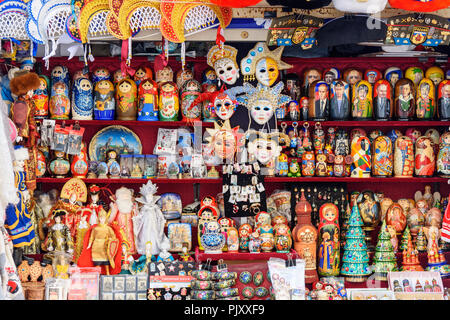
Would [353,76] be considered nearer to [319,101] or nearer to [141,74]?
[319,101]

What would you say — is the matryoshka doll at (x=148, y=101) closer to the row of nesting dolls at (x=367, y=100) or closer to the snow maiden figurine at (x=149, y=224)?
the snow maiden figurine at (x=149, y=224)

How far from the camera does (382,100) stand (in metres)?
6.52

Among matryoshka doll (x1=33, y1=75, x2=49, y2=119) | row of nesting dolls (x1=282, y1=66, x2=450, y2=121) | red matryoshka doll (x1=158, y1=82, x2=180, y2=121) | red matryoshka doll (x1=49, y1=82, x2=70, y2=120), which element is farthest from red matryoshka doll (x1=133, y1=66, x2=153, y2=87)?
row of nesting dolls (x1=282, y1=66, x2=450, y2=121)

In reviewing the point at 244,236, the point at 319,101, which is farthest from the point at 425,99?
the point at 244,236

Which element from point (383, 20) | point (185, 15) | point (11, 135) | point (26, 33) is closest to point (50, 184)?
point (11, 135)

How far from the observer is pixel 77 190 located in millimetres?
6480

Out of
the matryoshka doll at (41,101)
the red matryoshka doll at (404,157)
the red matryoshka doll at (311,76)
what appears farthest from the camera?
the red matryoshka doll at (311,76)

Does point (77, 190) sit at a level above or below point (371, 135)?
below

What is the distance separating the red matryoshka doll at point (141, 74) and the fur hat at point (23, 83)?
109 cm

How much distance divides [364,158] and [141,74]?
7.49 feet

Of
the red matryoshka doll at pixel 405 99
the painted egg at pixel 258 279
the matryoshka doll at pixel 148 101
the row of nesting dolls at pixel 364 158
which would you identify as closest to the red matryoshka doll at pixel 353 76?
the red matryoshka doll at pixel 405 99

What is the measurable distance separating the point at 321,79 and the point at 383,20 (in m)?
1.08

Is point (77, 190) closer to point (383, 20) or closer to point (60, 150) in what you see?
point (60, 150)

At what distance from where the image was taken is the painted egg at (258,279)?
5930mm
